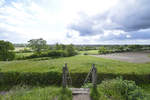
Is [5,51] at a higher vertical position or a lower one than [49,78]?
higher

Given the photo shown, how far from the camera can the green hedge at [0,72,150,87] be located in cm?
574

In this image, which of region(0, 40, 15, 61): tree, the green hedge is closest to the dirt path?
the green hedge

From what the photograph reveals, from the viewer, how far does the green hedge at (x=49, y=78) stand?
18.8 ft

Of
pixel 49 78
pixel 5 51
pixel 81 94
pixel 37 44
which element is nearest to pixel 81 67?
pixel 49 78

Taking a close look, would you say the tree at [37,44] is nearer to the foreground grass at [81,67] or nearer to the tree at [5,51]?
the tree at [5,51]

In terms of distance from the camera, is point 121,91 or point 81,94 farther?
point 121,91

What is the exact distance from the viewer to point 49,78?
233 inches

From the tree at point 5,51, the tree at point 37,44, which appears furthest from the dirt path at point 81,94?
the tree at point 37,44

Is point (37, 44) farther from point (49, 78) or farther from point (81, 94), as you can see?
point (81, 94)

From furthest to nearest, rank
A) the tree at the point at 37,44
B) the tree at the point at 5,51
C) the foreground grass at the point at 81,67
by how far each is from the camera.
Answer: the tree at the point at 37,44
the tree at the point at 5,51
the foreground grass at the point at 81,67

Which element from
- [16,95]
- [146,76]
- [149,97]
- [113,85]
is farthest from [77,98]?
[146,76]

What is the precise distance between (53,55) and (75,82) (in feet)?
84.0

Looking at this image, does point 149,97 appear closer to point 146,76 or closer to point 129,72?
point 129,72

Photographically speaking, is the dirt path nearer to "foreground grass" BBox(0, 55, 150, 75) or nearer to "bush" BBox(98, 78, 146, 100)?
"bush" BBox(98, 78, 146, 100)
